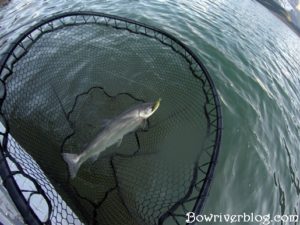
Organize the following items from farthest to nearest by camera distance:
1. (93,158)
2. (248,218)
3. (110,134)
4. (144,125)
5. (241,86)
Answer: (241,86), (248,218), (144,125), (93,158), (110,134)

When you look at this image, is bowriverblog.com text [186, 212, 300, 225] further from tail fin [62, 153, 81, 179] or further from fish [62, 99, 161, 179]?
tail fin [62, 153, 81, 179]

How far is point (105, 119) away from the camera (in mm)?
5789

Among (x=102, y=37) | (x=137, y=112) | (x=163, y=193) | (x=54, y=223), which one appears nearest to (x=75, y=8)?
(x=102, y=37)

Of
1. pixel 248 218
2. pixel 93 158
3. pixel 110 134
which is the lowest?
pixel 93 158

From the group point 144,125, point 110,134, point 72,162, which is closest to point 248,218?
point 144,125

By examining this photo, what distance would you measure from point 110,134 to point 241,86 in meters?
5.33

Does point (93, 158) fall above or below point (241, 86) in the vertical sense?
below

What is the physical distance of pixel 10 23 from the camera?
10.5 meters

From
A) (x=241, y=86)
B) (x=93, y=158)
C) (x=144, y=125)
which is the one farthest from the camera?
(x=241, y=86)

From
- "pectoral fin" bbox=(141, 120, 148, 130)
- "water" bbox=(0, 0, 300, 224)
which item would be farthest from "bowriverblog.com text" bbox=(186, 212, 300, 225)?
"pectoral fin" bbox=(141, 120, 148, 130)

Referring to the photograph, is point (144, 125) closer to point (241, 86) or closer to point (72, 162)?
point (72, 162)

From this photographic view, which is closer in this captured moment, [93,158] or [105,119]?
[93,158]

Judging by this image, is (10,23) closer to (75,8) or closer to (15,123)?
(75,8)

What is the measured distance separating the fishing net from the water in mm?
996
